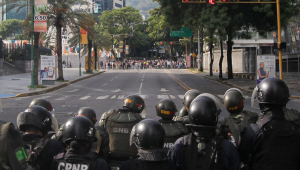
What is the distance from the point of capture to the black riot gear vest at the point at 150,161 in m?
3.11

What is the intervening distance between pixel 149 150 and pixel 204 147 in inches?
22.2

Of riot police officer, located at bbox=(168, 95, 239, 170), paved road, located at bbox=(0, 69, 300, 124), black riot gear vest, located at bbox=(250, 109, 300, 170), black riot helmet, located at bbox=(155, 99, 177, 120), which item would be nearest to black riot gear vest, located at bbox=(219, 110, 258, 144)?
black riot helmet, located at bbox=(155, 99, 177, 120)

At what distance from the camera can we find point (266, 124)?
318 centimetres

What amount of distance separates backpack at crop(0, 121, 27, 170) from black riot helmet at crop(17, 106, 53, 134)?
73cm

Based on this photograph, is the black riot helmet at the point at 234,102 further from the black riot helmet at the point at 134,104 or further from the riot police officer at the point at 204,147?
the riot police officer at the point at 204,147

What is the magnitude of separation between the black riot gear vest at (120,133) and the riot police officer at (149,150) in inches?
57.7

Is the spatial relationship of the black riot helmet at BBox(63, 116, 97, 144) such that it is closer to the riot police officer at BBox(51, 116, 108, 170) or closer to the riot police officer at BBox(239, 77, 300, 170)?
the riot police officer at BBox(51, 116, 108, 170)

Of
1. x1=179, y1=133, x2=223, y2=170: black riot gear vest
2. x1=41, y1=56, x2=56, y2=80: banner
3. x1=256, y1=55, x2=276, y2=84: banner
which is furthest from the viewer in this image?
x1=41, y1=56, x2=56, y2=80: banner

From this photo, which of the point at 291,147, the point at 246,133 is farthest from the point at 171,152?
the point at 291,147

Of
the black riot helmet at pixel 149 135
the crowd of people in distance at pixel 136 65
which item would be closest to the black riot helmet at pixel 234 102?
the black riot helmet at pixel 149 135

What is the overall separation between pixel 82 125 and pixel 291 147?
1968 mm

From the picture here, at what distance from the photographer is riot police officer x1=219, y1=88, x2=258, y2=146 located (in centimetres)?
434

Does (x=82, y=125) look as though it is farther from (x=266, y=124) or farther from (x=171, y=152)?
(x=266, y=124)

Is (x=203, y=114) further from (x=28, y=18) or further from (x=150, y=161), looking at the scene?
(x=28, y=18)
